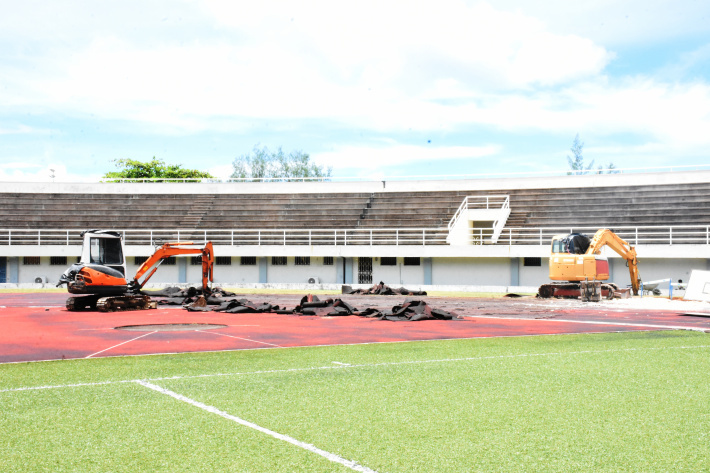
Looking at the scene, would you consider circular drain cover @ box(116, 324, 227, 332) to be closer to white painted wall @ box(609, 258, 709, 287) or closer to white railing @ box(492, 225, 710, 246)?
white railing @ box(492, 225, 710, 246)

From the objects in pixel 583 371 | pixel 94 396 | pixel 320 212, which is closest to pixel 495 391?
pixel 583 371

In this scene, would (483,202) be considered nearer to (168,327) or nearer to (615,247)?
(615,247)

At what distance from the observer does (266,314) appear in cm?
2098

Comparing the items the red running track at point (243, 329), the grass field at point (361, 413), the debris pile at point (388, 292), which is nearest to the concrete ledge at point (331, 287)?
the debris pile at point (388, 292)

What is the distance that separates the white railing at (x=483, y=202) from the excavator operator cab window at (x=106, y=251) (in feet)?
87.1

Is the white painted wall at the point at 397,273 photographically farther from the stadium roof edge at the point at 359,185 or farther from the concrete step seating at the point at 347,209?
the stadium roof edge at the point at 359,185

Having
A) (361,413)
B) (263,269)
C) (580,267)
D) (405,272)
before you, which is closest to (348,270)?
(405,272)

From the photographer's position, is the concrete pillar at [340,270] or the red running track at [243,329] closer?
the red running track at [243,329]

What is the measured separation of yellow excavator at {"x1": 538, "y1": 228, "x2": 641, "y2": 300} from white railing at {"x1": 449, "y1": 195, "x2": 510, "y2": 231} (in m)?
14.9

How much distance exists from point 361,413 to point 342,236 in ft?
128

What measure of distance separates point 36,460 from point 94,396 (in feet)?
8.37

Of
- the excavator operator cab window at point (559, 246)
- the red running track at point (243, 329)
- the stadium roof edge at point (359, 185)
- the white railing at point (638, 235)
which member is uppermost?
the stadium roof edge at point (359, 185)

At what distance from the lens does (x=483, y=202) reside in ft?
155

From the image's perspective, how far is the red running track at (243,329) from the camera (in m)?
12.9
